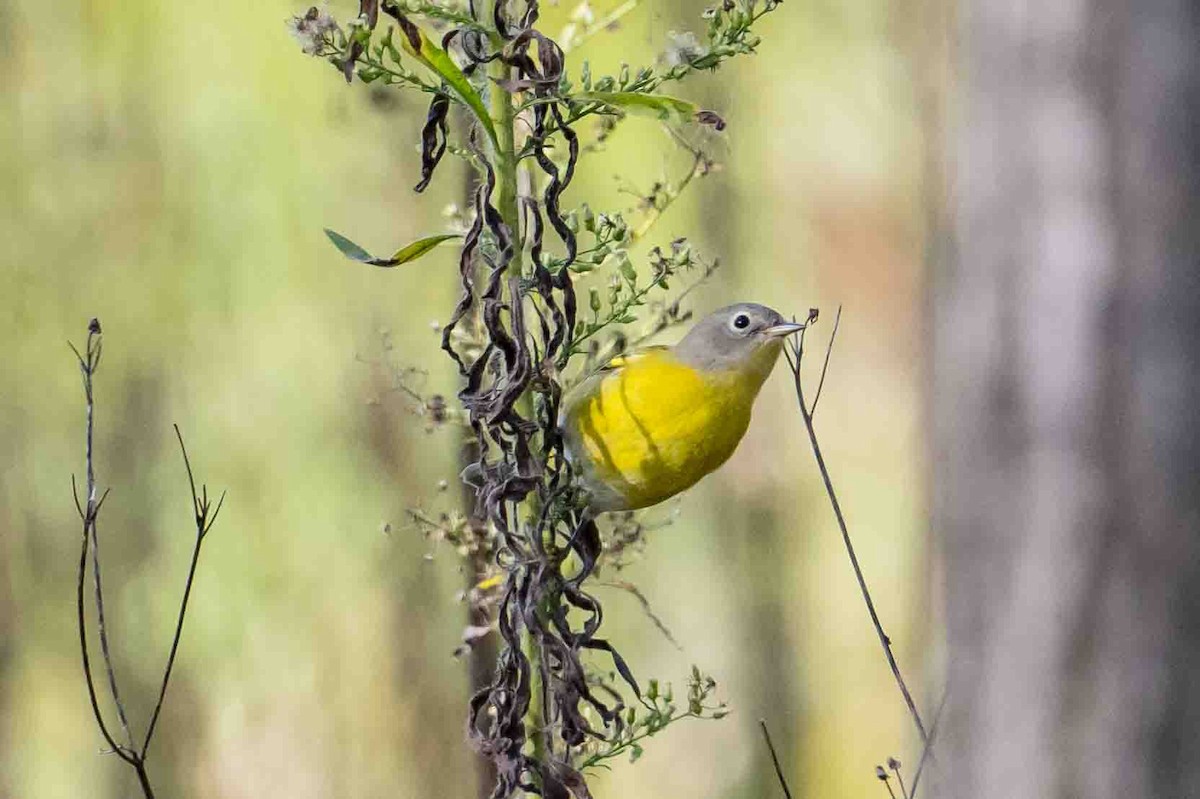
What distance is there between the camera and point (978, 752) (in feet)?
5.35

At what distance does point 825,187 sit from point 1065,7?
1.73 metres

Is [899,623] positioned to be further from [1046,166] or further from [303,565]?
[1046,166]

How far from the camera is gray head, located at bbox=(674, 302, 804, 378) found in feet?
4.92

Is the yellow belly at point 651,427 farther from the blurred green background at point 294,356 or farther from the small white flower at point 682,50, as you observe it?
the blurred green background at point 294,356

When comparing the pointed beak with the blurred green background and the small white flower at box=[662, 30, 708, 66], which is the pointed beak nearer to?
the small white flower at box=[662, 30, 708, 66]

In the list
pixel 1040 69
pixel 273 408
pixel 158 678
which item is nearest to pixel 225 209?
pixel 273 408

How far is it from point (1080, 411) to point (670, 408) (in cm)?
56

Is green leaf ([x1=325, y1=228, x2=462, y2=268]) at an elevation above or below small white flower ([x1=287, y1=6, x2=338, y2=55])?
below

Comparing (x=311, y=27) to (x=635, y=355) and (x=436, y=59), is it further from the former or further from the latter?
(x=635, y=355)

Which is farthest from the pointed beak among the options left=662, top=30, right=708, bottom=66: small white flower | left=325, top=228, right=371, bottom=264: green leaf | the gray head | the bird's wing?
left=325, top=228, right=371, bottom=264: green leaf

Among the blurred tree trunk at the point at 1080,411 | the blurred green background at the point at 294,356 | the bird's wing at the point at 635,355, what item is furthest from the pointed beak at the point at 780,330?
the blurred green background at the point at 294,356

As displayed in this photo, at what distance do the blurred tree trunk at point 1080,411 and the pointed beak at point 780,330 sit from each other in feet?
1.16

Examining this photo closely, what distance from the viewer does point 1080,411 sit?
1568 mm

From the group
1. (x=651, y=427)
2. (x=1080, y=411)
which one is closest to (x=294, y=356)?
(x=651, y=427)
